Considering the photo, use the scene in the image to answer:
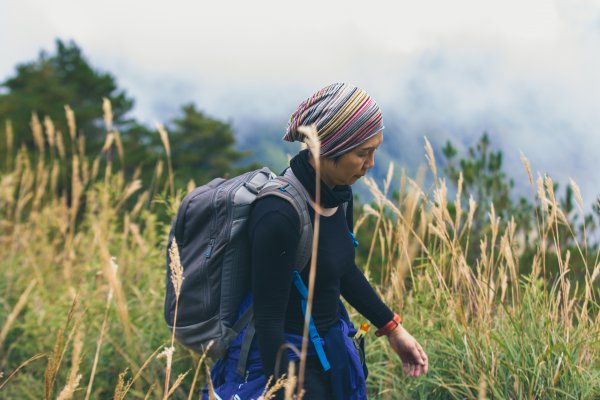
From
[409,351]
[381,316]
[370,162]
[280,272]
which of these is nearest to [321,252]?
[280,272]

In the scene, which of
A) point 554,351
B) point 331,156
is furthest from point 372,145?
point 554,351

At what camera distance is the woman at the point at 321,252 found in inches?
67.1

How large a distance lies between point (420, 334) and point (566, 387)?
0.70m

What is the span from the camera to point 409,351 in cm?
213

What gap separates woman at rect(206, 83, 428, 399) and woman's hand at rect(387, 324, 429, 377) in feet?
0.72

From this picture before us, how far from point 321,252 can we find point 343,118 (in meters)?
0.39

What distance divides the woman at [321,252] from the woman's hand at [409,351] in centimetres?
22

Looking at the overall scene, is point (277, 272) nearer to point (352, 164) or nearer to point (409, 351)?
point (352, 164)

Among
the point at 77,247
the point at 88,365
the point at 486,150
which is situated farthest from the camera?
the point at 486,150

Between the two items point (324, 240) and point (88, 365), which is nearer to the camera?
point (324, 240)

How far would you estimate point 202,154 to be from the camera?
129ft

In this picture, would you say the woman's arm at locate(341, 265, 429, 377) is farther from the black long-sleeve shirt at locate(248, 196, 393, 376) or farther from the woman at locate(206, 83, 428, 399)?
the black long-sleeve shirt at locate(248, 196, 393, 376)

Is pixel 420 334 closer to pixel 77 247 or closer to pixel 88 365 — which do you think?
pixel 88 365

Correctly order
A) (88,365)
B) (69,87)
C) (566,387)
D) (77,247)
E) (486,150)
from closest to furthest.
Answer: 1. (566,387)
2. (88,365)
3. (77,247)
4. (486,150)
5. (69,87)
